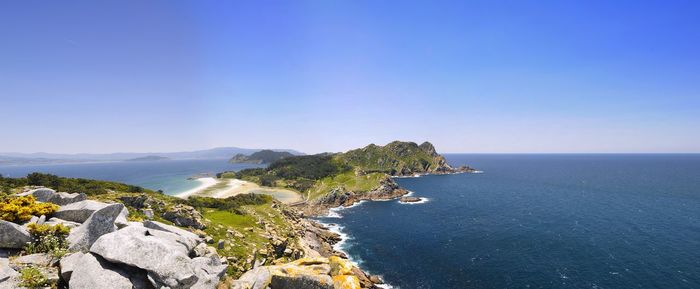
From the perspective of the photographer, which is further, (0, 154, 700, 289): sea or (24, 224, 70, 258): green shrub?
(0, 154, 700, 289): sea

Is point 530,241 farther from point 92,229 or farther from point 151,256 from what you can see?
point 92,229

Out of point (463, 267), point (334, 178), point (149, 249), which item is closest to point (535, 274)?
point (463, 267)

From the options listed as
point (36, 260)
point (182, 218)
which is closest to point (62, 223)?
point (36, 260)

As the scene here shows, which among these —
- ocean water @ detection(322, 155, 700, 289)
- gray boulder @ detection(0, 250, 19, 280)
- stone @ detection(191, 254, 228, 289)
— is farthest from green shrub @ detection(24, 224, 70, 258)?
ocean water @ detection(322, 155, 700, 289)

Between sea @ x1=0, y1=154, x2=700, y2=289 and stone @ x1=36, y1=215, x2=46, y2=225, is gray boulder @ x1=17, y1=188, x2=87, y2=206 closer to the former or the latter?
stone @ x1=36, y1=215, x2=46, y2=225

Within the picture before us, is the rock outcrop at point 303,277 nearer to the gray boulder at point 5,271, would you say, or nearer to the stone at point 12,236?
the gray boulder at point 5,271

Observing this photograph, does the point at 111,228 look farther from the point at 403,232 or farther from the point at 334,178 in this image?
the point at 334,178
